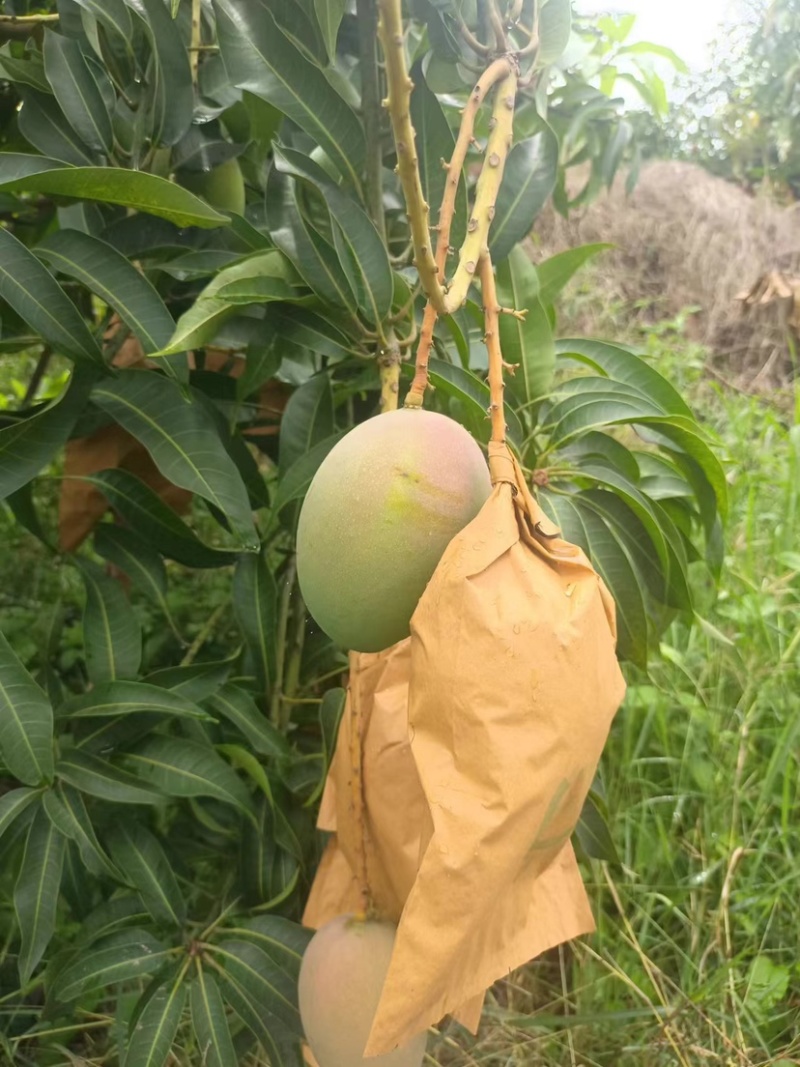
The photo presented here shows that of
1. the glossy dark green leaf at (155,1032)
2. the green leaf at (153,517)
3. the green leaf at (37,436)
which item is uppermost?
the green leaf at (37,436)

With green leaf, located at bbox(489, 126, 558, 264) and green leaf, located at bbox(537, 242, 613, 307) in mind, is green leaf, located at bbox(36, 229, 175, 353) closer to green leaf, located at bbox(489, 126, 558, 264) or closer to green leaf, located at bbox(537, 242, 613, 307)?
green leaf, located at bbox(489, 126, 558, 264)

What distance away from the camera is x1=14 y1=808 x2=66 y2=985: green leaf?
3.07 feet

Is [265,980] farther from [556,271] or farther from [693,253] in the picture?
[693,253]

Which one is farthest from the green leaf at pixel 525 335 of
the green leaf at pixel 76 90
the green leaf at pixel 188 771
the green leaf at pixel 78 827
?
the green leaf at pixel 78 827

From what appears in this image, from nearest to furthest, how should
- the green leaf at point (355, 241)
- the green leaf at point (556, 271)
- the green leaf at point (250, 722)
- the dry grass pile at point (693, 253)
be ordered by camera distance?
the green leaf at point (355, 241), the green leaf at point (250, 722), the green leaf at point (556, 271), the dry grass pile at point (693, 253)

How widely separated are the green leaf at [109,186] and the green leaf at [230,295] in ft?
0.20

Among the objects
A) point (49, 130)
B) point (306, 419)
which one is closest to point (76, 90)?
point (49, 130)

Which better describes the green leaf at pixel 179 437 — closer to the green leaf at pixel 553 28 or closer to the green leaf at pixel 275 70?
the green leaf at pixel 275 70

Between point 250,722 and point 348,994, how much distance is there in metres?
0.39

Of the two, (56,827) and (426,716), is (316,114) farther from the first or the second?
(56,827)

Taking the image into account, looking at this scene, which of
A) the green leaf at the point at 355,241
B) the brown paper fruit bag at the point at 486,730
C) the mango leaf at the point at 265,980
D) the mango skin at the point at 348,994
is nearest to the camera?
the brown paper fruit bag at the point at 486,730

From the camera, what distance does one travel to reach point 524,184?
39.8 inches

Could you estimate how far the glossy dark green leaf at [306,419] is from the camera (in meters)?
1.06

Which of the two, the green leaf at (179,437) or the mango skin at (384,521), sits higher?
the mango skin at (384,521)
